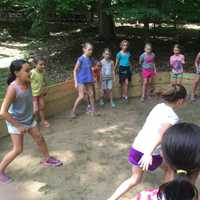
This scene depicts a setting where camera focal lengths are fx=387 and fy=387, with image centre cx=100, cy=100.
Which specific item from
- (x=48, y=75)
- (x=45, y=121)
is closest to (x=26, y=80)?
(x=45, y=121)

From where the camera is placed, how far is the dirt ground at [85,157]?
475cm

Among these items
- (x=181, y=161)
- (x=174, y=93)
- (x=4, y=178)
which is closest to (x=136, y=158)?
(x=174, y=93)

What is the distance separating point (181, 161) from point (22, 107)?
3289 mm

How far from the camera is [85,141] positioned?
614cm

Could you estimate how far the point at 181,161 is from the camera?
1.65 meters

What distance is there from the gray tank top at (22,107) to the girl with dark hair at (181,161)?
3142 mm

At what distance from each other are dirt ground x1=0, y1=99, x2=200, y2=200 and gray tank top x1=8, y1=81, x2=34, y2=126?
825 mm

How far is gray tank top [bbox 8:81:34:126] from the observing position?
4.61 m

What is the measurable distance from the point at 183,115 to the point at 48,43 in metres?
6.78

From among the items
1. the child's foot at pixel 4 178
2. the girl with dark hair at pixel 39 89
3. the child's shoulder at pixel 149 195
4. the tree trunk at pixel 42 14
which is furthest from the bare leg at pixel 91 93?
the child's shoulder at pixel 149 195

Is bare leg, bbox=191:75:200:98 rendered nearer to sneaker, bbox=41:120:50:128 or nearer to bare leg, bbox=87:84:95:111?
bare leg, bbox=87:84:95:111

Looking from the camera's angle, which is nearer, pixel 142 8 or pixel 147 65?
pixel 147 65

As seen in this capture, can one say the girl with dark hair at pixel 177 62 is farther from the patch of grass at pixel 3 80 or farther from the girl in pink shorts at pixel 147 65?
the patch of grass at pixel 3 80

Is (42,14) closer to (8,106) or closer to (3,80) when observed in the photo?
(3,80)
